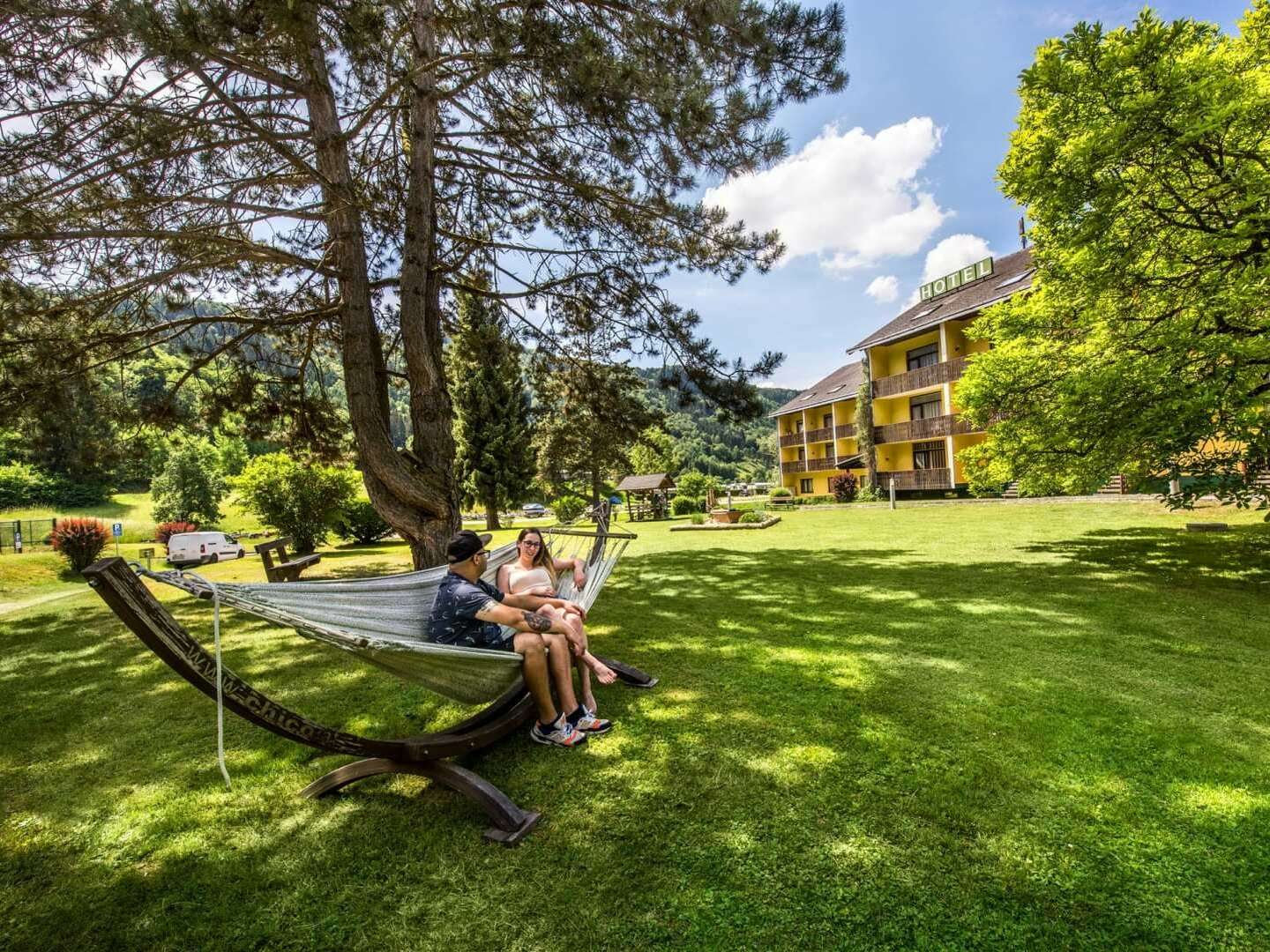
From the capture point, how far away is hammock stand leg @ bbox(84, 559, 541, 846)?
5.24 feet

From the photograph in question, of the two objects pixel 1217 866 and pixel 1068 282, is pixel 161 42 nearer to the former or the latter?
pixel 1217 866

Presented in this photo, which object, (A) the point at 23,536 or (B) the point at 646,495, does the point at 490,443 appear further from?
(A) the point at 23,536

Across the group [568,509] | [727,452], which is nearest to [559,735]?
[568,509]

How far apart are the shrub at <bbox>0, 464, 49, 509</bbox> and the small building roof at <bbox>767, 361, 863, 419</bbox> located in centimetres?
4443

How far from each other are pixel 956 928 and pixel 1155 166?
6.82 m

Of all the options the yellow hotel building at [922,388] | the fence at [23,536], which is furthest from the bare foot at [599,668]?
the fence at [23,536]

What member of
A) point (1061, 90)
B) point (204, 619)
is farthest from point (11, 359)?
point (1061, 90)

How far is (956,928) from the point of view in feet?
5.23

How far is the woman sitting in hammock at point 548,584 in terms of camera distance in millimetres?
2947

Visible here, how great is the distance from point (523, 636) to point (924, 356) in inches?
867

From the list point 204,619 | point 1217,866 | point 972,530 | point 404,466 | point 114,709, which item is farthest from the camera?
point 972,530

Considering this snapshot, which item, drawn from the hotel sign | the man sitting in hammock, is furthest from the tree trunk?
the hotel sign

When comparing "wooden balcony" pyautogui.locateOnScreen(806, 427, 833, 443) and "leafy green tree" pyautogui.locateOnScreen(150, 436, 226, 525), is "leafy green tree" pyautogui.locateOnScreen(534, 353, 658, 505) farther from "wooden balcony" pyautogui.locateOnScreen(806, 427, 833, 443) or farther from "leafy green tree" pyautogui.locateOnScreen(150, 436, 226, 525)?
"leafy green tree" pyautogui.locateOnScreen(150, 436, 226, 525)

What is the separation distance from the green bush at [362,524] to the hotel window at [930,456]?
704 inches
